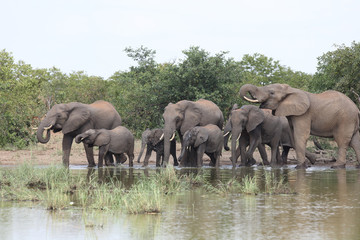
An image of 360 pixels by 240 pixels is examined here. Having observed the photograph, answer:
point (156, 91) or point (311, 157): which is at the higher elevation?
point (156, 91)

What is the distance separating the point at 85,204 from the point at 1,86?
20037 mm

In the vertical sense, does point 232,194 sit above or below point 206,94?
below

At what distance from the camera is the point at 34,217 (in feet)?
28.8

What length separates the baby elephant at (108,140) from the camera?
1816 centimetres

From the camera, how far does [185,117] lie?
1962cm

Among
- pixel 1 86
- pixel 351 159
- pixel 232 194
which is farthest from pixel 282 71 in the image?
pixel 232 194

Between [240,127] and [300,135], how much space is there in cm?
175

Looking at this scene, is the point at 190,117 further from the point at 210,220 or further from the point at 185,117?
the point at 210,220

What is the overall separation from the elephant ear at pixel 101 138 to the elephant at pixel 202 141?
7.04 feet

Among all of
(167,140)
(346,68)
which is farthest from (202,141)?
(346,68)

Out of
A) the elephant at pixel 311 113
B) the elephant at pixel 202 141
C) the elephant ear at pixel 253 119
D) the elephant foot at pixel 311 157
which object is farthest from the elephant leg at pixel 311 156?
the elephant at pixel 202 141

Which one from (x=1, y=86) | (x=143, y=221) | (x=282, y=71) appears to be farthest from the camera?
(x=282, y=71)

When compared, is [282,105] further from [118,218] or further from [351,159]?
[118,218]

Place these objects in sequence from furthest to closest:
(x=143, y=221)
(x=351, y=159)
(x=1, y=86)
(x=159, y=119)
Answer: (x=1, y=86) < (x=159, y=119) < (x=351, y=159) < (x=143, y=221)
